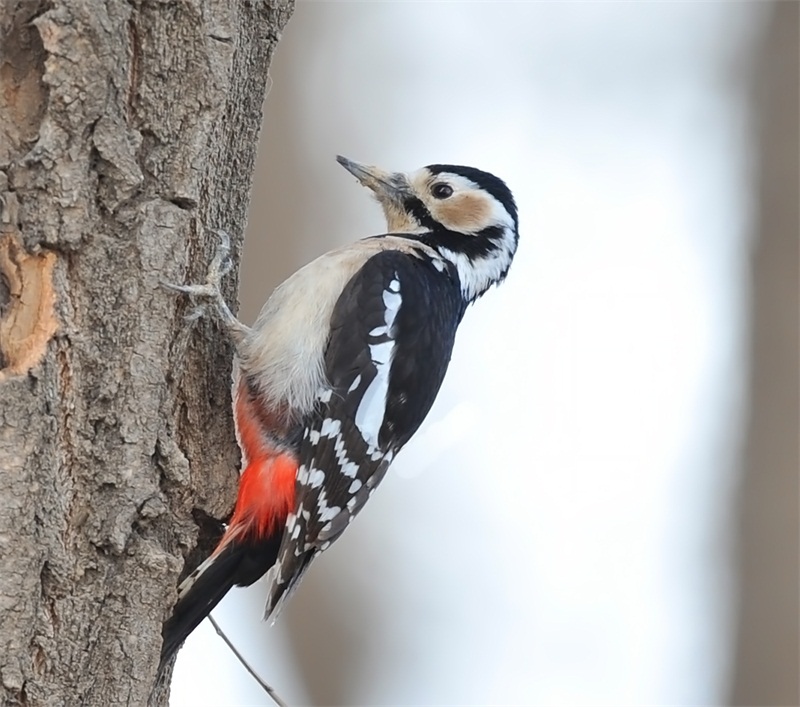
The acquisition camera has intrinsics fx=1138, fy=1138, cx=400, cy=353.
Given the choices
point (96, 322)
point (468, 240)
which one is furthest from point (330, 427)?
point (468, 240)

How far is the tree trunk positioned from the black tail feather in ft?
0.28

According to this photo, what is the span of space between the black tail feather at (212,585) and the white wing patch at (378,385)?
0.39 meters

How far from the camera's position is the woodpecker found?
2756 millimetres

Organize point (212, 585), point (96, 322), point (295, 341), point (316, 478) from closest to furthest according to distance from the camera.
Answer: point (96, 322)
point (212, 585)
point (316, 478)
point (295, 341)

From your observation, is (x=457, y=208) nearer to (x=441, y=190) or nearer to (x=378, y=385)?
(x=441, y=190)

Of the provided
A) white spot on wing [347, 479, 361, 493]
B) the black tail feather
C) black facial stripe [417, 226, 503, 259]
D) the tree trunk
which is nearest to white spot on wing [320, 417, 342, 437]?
white spot on wing [347, 479, 361, 493]

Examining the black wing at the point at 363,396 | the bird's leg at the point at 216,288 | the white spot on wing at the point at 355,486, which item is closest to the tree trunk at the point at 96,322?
the bird's leg at the point at 216,288

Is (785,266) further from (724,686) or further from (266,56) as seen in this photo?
(266,56)

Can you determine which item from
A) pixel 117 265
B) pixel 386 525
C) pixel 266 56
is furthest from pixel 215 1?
pixel 386 525

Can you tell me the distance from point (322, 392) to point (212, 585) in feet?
2.06

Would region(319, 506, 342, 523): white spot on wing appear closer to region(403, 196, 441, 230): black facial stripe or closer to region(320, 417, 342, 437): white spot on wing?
region(320, 417, 342, 437): white spot on wing

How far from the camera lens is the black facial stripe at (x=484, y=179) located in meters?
3.67

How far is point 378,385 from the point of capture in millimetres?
2979

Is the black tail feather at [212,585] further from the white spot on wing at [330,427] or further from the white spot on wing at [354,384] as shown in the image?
the white spot on wing at [354,384]
